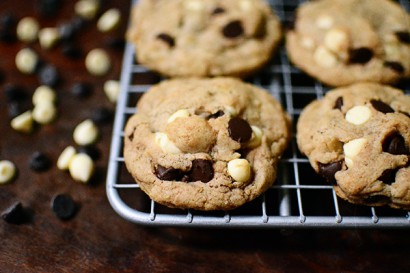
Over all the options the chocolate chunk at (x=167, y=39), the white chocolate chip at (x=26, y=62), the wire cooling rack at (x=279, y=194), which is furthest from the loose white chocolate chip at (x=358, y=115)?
the white chocolate chip at (x=26, y=62)

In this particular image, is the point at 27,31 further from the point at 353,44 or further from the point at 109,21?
Result: the point at 353,44

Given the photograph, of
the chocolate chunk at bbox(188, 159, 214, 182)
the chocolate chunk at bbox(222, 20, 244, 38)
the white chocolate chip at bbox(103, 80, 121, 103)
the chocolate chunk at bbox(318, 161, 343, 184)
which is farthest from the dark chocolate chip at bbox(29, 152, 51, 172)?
the chocolate chunk at bbox(318, 161, 343, 184)

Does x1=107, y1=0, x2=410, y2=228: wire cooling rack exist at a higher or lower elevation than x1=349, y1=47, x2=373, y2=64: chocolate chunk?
lower

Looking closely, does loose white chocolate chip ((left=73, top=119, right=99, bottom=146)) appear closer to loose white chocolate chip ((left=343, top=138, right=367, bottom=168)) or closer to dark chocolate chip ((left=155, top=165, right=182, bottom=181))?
dark chocolate chip ((left=155, top=165, right=182, bottom=181))

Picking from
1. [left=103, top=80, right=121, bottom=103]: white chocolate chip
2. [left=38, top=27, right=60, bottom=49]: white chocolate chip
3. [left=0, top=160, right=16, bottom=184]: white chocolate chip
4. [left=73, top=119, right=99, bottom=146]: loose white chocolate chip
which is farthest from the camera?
[left=38, top=27, right=60, bottom=49]: white chocolate chip

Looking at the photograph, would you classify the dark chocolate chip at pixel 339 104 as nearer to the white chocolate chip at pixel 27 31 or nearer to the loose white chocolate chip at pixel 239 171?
the loose white chocolate chip at pixel 239 171

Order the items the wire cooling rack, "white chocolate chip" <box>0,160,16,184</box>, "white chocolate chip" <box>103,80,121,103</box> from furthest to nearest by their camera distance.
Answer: "white chocolate chip" <box>103,80,121,103</box>
"white chocolate chip" <box>0,160,16,184</box>
the wire cooling rack

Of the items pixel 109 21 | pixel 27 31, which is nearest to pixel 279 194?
pixel 109 21

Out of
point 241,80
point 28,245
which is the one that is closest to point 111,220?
point 28,245
